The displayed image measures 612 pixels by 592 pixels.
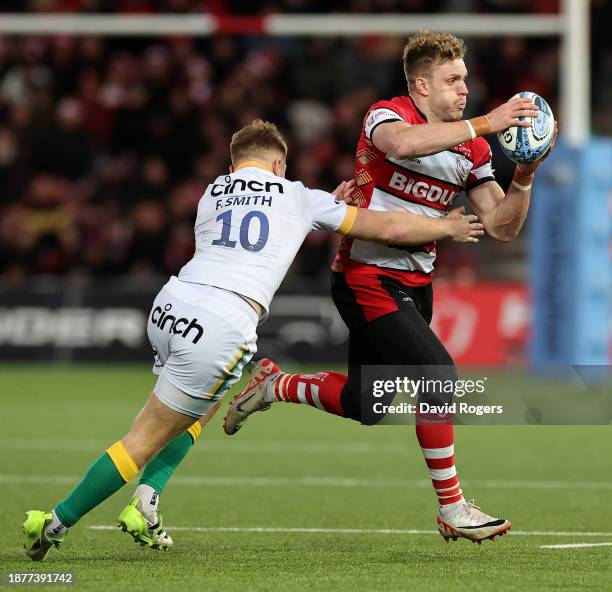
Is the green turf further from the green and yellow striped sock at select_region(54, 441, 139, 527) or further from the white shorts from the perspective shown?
the white shorts

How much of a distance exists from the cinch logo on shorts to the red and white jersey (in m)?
1.15

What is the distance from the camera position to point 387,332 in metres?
6.54

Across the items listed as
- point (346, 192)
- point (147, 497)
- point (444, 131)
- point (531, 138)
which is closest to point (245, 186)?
point (346, 192)

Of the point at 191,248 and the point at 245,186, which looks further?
the point at 191,248

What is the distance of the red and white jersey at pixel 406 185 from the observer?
661cm

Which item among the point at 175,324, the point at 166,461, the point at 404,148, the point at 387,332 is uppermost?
the point at 404,148

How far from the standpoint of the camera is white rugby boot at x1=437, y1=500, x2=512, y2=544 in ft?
20.6

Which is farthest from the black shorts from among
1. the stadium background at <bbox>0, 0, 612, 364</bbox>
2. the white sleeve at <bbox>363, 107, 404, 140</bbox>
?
the stadium background at <bbox>0, 0, 612, 364</bbox>

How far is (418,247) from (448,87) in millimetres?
739

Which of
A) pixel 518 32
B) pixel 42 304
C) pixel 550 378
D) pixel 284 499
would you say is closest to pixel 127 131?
pixel 42 304

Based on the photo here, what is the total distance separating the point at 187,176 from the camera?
1912 cm

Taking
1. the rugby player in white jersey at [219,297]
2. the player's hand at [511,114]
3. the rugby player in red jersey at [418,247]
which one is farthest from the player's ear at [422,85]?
the rugby player in white jersey at [219,297]

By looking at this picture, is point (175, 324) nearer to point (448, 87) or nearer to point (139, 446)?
point (139, 446)

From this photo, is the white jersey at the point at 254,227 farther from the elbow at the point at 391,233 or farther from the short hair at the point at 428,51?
the short hair at the point at 428,51
